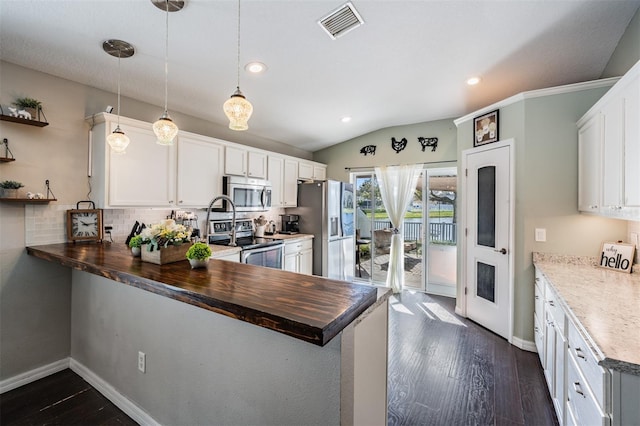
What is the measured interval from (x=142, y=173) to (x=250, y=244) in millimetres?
1456

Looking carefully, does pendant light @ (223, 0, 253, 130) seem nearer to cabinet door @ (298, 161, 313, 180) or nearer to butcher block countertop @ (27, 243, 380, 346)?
butcher block countertop @ (27, 243, 380, 346)

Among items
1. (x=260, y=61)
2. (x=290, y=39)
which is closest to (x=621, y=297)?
(x=290, y=39)

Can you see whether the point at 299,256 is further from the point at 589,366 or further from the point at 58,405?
the point at 589,366

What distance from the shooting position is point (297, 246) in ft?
14.4

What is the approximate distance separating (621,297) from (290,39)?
2875mm

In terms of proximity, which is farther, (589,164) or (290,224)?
(290,224)

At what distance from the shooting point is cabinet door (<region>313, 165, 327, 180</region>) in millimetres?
5254

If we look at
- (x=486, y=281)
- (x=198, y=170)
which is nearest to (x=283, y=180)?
(x=198, y=170)

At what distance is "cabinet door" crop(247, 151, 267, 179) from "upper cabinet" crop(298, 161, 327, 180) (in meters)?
0.83

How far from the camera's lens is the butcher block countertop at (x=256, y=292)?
957 mm

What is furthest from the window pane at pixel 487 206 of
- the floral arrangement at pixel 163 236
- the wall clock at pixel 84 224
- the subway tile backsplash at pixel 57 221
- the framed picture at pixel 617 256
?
the wall clock at pixel 84 224

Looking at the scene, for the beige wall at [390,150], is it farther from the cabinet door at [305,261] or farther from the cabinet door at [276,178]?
the cabinet door at [305,261]

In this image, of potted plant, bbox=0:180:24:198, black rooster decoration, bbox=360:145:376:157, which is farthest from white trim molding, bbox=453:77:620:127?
potted plant, bbox=0:180:24:198

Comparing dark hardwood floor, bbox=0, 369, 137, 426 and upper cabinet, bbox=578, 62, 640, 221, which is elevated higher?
upper cabinet, bbox=578, 62, 640, 221
